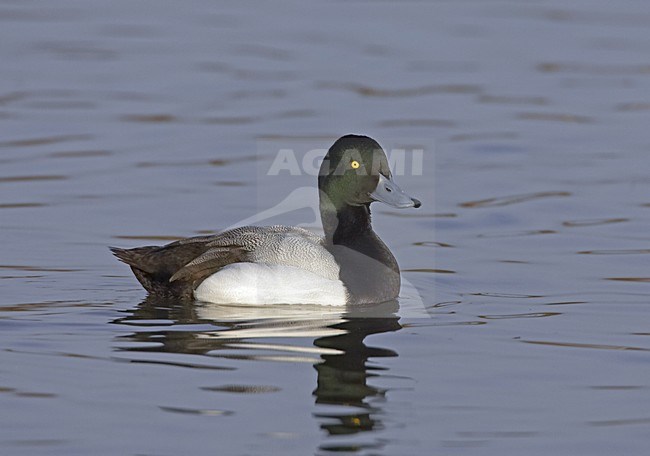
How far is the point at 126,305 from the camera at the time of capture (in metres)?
8.41

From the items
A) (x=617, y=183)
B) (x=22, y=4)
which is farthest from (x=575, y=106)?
(x=22, y=4)

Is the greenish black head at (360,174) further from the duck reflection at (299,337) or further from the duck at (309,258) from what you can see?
the duck reflection at (299,337)

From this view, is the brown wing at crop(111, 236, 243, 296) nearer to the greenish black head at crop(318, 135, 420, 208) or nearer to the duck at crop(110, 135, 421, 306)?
the duck at crop(110, 135, 421, 306)

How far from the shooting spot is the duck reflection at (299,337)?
6.42 meters

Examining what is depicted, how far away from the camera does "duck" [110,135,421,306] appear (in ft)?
27.3

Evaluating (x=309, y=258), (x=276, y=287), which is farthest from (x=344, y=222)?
(x=276, y=287)

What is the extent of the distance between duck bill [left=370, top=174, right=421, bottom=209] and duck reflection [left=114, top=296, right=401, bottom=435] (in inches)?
25.1

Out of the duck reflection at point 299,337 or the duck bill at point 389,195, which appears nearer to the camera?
the duck reflection at point 299,337

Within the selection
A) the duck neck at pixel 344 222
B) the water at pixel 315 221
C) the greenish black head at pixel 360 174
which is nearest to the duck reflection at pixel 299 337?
the water at pixel 315 221

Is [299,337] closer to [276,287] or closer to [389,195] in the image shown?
[276,287]

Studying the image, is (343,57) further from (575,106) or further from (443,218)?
(443,218)

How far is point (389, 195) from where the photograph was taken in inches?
343

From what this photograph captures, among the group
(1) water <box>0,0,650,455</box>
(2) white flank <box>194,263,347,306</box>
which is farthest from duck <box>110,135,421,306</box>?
(1) water <box>0,0,650,455</box>

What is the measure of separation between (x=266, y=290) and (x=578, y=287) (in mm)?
2064
